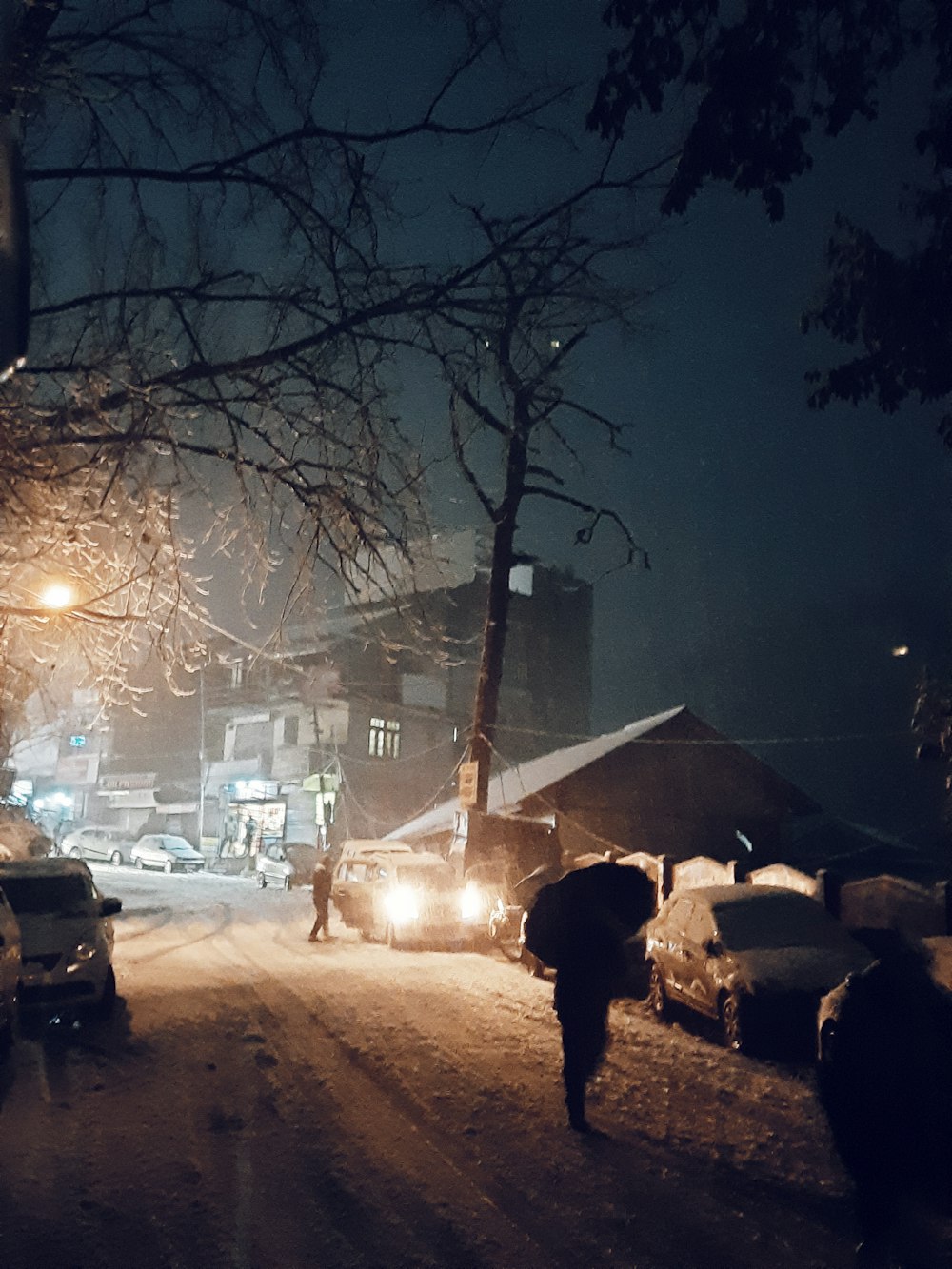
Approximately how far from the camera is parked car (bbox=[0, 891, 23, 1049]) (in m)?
7.59

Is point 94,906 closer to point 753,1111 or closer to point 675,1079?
point 675,1079

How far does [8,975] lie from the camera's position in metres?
7.71

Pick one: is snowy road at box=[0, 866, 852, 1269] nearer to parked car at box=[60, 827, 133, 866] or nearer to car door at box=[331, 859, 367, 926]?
car door at box=[331, 859, 367, 926]

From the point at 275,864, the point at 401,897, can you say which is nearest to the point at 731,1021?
the point at 401,897

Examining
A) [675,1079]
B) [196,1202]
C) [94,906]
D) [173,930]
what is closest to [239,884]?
[173,930]

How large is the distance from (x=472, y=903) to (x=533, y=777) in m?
12.4

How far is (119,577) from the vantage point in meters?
9.41

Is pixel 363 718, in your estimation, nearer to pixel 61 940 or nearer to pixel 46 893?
pixel 46 893

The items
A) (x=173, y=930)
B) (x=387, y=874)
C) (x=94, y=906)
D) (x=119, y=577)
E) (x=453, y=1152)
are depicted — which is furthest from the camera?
(x=173, y=930)

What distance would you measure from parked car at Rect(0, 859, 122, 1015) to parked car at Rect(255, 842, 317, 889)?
980 inches

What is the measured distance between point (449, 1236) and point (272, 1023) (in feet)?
19.3

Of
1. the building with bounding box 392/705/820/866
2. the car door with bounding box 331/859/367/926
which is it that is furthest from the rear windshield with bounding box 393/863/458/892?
the building with bounding box 392/705/820/866

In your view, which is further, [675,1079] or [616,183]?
[675,1079]

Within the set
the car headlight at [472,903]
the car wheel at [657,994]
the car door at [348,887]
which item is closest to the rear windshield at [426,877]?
the car headlight at [472,903]
